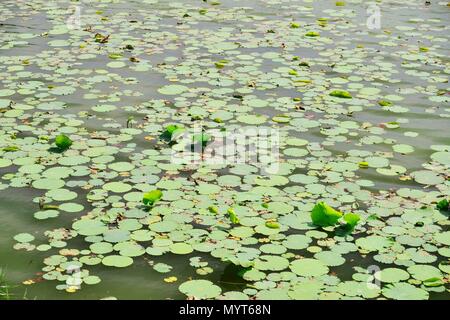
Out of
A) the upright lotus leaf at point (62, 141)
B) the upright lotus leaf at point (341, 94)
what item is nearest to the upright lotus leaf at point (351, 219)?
the upright lotus leaf at point (62, 141)

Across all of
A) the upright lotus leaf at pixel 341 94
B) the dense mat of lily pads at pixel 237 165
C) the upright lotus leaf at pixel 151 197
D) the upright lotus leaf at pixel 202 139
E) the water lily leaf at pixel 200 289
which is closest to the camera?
the water lily leaf at pixel 200 289

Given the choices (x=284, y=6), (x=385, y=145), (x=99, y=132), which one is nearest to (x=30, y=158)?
(x=99, y=132)

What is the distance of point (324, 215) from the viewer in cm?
388

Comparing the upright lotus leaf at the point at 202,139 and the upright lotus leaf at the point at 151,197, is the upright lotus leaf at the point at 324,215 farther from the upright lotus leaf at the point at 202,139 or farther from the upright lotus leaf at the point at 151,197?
the upright lotus leaf at the point at 202,139

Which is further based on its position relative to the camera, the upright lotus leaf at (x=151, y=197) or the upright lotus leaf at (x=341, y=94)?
the upright lotus leaf at (x=341, y=94)

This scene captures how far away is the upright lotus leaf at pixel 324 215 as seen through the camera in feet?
12.7

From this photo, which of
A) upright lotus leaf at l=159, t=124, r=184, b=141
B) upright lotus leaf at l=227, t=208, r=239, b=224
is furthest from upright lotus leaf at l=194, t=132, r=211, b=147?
upright lotus leaf at l=227, t=208, r=239, b=224

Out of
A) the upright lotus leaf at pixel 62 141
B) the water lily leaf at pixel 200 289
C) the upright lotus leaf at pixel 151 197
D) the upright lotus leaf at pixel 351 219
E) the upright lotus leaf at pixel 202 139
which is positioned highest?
the upright lotus leaf at pixel 62 141

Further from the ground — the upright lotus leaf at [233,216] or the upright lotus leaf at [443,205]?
the upright lotus leaf at [233,216]

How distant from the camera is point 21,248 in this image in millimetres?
3676

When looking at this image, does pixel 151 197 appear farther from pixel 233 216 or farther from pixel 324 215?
pixel 324 215
